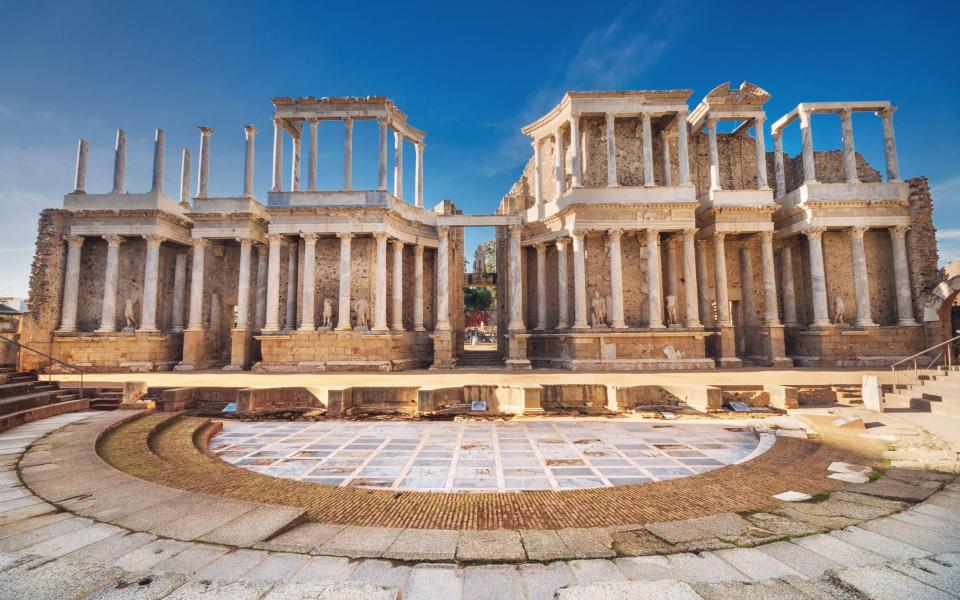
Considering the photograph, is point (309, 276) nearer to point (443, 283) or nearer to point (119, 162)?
point (443, 283)

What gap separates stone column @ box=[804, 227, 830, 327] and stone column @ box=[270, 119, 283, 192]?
90.3 feet

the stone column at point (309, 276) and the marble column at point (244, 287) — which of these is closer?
the stone column at point (309, 276)

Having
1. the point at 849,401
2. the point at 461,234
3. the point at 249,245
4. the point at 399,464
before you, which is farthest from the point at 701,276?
the point at 249,245

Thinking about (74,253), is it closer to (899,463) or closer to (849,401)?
(899,463)

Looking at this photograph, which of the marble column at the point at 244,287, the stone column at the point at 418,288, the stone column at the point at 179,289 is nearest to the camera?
the marble column at the point at 244,287

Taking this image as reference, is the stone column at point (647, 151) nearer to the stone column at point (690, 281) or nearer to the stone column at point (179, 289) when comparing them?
the stone column at point (690, 281)

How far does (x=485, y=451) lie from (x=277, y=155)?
20669 millimetres

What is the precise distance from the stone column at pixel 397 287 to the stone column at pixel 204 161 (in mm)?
10718

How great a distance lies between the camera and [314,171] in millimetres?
20906

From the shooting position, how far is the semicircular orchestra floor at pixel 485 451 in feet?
18.3

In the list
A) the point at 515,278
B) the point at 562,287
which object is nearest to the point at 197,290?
the point at 515,278

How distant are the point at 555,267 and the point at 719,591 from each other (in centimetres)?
2084

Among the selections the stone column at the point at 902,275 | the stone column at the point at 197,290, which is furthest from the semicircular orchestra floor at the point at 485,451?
the stone column at the point at 902,275

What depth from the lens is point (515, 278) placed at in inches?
834
